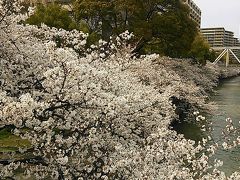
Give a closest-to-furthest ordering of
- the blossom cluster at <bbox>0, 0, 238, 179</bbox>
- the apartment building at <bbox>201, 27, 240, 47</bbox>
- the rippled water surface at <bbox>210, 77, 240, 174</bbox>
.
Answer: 1. the blossom cluster at <bbox>0, 0, 238, 179</bbox>
2. the rippled water surface at <bbox>210, 77, 240, 174</bbox>
3. the apartment building at <bbox>201, 27, 240, 47</bbox>

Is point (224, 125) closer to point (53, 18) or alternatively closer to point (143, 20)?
point (143, 20)

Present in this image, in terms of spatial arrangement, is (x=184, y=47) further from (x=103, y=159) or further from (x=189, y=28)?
(x=103, y=159)

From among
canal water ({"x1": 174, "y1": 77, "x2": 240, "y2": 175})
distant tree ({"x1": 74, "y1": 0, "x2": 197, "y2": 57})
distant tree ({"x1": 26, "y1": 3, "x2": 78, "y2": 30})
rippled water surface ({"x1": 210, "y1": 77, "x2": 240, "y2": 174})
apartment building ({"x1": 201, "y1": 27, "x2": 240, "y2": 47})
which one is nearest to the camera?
rippled water surface ({"x1": 210, "y1": 77, "x2": 240, "y2": 174})

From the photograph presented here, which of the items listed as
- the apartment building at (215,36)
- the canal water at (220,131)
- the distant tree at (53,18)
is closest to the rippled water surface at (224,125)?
the canal water at (220,131)

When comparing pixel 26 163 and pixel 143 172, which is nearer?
pixel 143 172

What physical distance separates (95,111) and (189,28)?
2510cm

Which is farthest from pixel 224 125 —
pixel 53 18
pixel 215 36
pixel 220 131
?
pixel 215 36

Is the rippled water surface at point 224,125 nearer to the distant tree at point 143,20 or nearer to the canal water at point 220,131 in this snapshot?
the canal water at point 220,131

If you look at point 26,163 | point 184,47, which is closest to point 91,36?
point 184,47

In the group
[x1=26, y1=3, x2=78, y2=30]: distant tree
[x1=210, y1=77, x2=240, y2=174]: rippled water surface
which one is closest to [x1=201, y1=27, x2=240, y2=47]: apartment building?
[x1=210, y1=77, x2=240, y2=174]: rippled water surface

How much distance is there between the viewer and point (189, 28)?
31.4 m

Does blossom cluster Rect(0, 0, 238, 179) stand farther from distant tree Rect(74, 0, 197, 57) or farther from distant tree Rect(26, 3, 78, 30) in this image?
distant tree Rect(74, 0, 197, 57)

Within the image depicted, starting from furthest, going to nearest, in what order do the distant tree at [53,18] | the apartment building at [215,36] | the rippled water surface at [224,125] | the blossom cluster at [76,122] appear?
the apartment building at [215,36] < the distant tree at [53,18] < the rippled water surface at [224,125] < the blossom cluster at [76,122]

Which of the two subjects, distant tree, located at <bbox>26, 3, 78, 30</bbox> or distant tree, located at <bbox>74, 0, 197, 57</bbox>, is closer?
distant tree, located at <bbox>26, 3, 78, 30</bbox>
